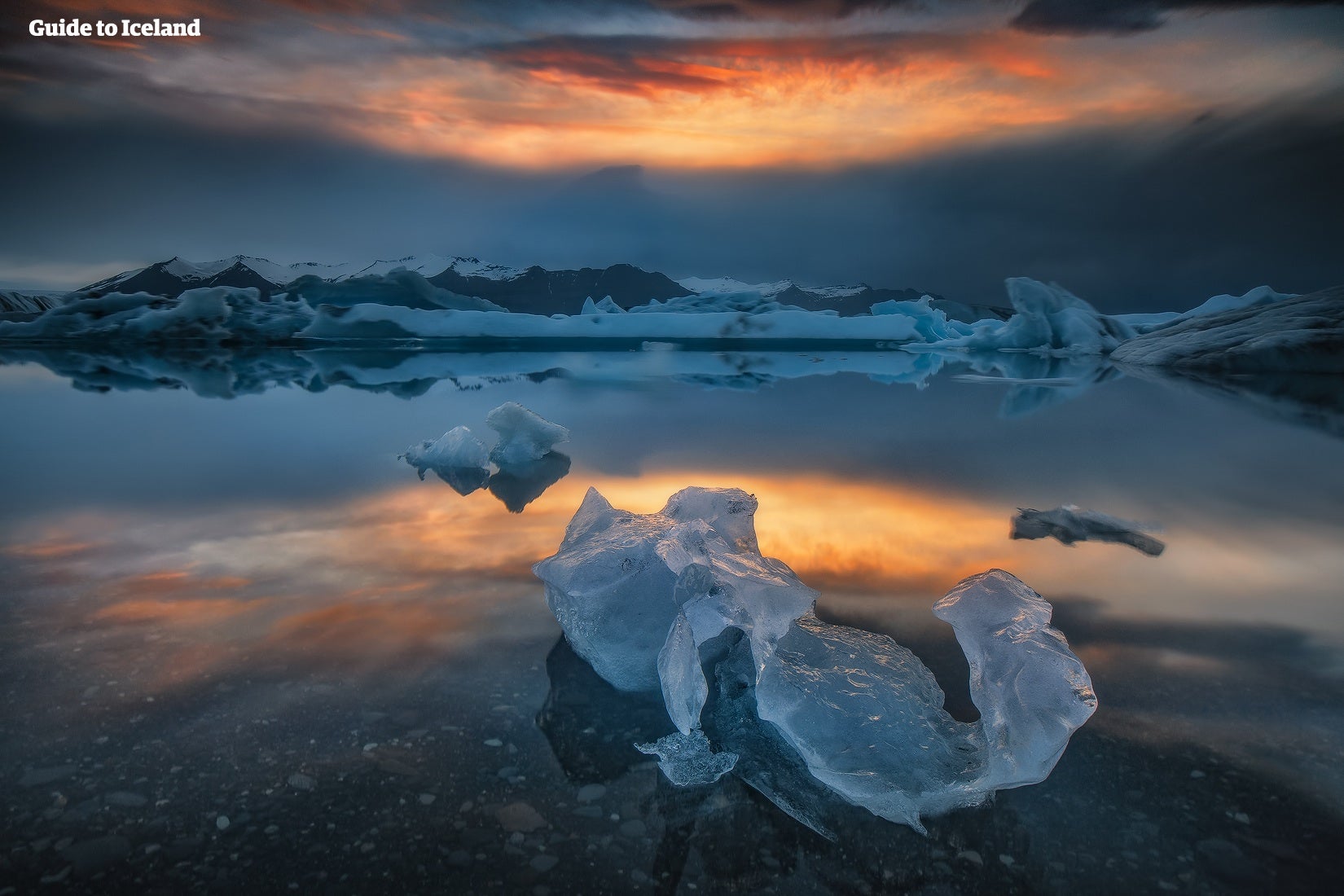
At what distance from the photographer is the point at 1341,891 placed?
1.11 meters

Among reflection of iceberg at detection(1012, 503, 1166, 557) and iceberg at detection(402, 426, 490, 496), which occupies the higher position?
reflection of iceberg at detection(1012, 503, 1166, 557)

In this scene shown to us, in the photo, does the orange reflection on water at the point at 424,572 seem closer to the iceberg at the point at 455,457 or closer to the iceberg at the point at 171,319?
the iceberg at the point at 455,457

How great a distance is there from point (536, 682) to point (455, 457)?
268 centimetres

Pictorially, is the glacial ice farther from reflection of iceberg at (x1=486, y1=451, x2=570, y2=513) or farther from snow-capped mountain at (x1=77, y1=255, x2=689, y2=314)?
snow-capped mountain at (x1=77, y1=255, x2=689, y2=314)

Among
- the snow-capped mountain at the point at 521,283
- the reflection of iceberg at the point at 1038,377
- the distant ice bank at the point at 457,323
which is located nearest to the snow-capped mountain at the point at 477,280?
the snow-capped mountain at the point at 521,283

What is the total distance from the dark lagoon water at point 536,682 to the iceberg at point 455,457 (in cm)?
15

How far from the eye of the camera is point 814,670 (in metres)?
1.70

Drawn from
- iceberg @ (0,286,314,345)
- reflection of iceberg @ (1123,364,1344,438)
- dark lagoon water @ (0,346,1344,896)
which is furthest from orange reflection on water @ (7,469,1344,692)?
iceberg @ (0,286,314,345)

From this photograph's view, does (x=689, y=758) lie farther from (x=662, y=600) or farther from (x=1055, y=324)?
(x=1055, y=324)

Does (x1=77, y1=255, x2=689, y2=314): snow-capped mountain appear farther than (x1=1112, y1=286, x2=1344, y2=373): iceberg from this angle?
Yes

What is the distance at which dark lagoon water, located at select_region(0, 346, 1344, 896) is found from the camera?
3.84 ft

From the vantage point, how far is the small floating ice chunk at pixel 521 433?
447 centimetres

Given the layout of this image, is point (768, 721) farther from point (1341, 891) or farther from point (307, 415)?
point (307, 415)

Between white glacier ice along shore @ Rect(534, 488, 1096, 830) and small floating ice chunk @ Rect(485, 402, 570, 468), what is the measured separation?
247 centimetres
